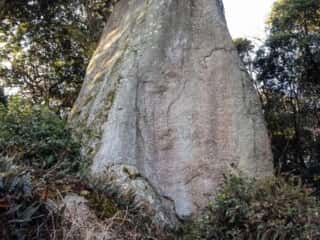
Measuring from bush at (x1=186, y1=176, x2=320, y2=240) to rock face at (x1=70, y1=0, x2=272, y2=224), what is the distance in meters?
1.55

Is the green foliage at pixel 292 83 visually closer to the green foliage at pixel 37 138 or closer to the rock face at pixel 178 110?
the rock face at pixel 178 110

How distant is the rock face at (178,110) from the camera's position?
338 inches

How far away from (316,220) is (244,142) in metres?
2.77

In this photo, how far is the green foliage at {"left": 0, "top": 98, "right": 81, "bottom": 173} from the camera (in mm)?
7727

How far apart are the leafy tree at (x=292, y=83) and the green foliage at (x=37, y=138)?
8.07 m

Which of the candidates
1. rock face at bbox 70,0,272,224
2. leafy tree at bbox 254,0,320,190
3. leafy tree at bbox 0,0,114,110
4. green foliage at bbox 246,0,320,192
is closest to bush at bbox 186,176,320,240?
rock face at bbox 70,0,272,224

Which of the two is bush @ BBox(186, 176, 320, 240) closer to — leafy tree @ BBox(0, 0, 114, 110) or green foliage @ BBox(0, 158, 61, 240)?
green foliage @ BBox(0, 158, 61, 240)

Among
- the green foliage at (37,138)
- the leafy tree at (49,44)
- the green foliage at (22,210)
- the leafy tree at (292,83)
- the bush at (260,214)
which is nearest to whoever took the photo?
the green foliage at (22,210)

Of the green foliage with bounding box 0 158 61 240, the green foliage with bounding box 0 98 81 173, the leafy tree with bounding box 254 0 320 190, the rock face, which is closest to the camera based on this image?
the green foliage with bounding box 0 158 61 240

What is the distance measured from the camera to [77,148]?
8484mm

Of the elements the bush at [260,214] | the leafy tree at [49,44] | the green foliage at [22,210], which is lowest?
the bush at [260,214]

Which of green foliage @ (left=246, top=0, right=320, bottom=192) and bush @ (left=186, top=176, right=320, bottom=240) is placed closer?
bush @ (left=186, top=176, right=320, bottom=240)

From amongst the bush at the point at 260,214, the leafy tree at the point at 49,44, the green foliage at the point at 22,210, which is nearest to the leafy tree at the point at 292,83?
the leafy tree at the point at 49,44

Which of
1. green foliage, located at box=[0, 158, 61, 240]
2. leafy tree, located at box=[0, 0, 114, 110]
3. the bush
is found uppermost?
leafy tree, located at box=[0, 0, 114, 110]
